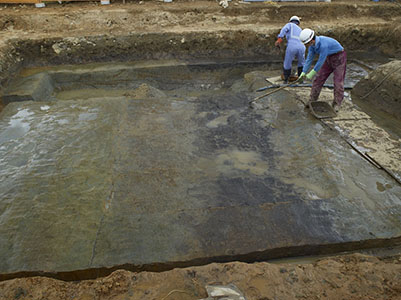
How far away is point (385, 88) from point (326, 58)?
1.39m

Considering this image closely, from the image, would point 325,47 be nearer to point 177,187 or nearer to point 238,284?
point 177,187

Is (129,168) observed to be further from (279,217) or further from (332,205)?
(332,205)

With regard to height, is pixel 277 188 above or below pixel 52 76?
below

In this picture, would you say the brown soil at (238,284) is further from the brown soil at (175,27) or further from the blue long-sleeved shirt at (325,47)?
the brown soil at (175,27)

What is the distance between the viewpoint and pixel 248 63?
750cm

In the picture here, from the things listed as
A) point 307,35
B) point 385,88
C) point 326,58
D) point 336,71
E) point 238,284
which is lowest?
point 238,284

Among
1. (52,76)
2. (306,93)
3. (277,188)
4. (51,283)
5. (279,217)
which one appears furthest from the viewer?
(52,76)

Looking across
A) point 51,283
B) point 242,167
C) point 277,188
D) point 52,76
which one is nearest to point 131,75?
point 52,76

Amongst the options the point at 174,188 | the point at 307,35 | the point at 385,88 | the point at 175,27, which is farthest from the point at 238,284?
the point at 175,27

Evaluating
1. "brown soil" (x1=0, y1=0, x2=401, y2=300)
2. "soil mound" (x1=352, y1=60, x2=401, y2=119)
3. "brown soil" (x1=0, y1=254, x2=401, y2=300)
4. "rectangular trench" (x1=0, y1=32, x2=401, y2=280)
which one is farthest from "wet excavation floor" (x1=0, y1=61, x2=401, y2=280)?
"brown soil" (x1=0, y1=0, x2=401, y2=300)

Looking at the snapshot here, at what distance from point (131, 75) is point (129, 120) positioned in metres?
3.01

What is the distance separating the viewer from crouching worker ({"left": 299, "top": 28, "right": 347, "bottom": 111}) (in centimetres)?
446

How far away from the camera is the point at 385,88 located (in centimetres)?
512

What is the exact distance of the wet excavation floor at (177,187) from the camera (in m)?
2.60
